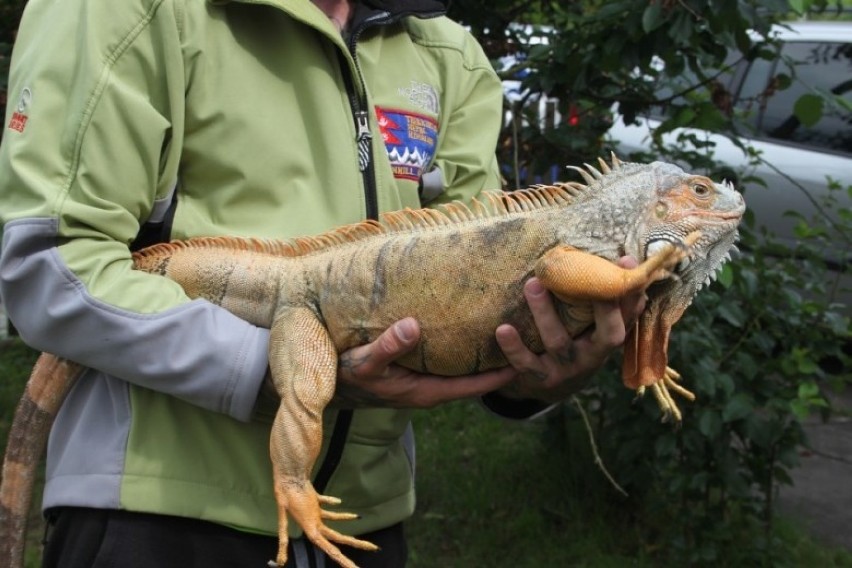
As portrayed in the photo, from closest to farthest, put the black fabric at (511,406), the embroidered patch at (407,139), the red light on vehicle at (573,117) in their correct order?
the embroidered patch at (407,139), the black fabric at (511,406), the red light on vehicle at (573,117)

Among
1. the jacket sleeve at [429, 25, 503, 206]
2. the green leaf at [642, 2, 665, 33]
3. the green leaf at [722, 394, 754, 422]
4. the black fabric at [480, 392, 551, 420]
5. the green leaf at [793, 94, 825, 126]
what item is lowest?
the green leaf at [722, 394, 754, 422]

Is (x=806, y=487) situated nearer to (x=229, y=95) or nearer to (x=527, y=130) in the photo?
(x=527, y=130)

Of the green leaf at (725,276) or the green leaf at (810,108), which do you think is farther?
the green leaf at (810,108)

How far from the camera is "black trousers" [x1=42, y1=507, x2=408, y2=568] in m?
1.98

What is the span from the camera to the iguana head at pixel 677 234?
79.0 inches

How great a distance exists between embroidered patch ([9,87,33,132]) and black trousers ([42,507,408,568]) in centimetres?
79

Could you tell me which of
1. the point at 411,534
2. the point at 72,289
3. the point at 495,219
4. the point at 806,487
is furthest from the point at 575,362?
the point at 806,487

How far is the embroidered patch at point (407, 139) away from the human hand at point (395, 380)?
428 millimetres

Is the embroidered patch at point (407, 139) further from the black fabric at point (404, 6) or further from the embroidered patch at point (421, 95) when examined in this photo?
the black fabric at point (404, 6)

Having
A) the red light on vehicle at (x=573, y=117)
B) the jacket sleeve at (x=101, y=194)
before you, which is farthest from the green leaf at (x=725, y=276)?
the jacket sleeve at (x=101, y=194)

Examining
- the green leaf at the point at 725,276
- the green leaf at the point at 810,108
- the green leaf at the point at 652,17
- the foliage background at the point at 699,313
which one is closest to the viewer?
the green leaf at the point at 652,17

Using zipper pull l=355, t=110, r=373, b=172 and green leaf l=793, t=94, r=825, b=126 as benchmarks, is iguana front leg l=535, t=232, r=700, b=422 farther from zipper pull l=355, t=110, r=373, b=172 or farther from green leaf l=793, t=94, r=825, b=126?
green leaf l=793, t=94, r=825, b=126

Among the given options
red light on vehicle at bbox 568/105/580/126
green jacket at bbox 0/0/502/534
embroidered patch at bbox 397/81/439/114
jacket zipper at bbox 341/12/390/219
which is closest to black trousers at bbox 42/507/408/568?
green jacket at bbox 0/0/502/534

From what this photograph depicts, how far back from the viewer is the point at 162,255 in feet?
6.86
